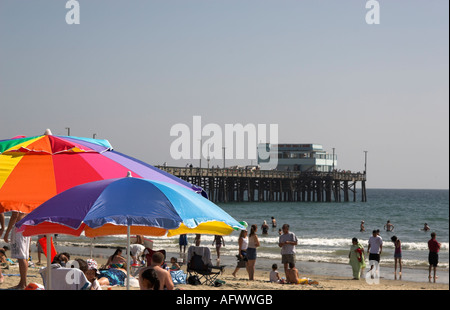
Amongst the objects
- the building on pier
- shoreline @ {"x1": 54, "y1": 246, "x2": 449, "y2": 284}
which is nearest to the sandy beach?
shoreline @ {"x1": 54, "y1": 246, "x2": 449, "y2": 284}

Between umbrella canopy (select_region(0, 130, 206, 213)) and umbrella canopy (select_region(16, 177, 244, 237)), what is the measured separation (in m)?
0.95

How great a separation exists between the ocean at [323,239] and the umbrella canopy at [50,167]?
1112cm

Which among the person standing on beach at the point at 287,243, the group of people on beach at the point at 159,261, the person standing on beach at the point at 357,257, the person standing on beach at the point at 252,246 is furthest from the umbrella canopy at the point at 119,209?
the person standing on beach at the point at 357,257

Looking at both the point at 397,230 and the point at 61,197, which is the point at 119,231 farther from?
the point at 397,230

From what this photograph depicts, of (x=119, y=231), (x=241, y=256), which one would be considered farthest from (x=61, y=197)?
(x=241, y=256)

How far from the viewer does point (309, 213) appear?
61438 millimetres

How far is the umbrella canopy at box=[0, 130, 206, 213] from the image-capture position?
25.0 feet

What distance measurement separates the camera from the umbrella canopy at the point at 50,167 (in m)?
7.63

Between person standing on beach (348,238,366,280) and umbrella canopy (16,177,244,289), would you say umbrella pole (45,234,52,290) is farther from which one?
person standing on beach (348,238,366,280)

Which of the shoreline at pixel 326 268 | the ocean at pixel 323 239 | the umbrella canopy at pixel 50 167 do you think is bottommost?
the ocean at pixel 323 239

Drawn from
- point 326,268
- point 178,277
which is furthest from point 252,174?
point 178,277

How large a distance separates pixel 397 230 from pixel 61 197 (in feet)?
138

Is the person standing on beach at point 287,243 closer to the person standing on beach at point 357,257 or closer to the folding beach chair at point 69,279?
the person standing on beach at point 357,257
